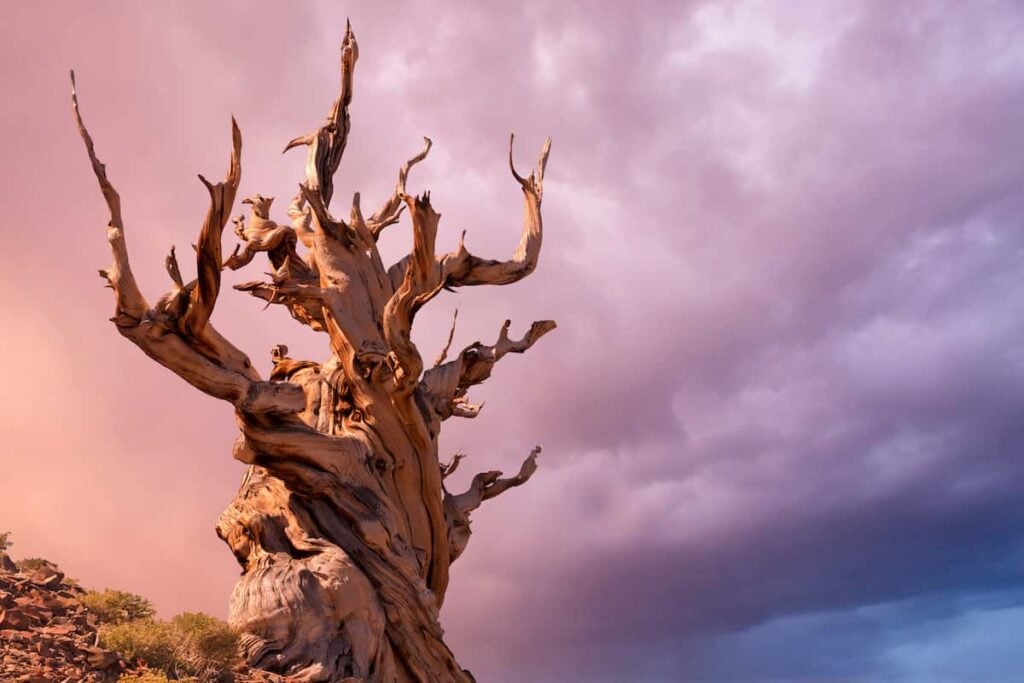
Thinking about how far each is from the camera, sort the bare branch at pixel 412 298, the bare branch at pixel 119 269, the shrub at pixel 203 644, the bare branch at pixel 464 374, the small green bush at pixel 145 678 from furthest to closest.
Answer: the bare branch at pixel 464 374 → the bare branch at pixel 412 298 → the bare branch at pixel 119 269 → the shrub at pixel 203 644 → the small green bush at pixel 145 678

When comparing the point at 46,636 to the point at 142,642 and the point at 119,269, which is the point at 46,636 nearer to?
the point at 142,642

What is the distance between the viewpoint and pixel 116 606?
10.4m

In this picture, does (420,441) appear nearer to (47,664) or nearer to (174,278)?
(174,278)

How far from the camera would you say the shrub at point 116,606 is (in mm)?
10227

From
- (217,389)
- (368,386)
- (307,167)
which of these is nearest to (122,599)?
(217,389)

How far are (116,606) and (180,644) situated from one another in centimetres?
118

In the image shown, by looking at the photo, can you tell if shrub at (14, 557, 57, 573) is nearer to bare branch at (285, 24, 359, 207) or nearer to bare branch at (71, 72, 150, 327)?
bare branch at (71, 72, 150, 327)

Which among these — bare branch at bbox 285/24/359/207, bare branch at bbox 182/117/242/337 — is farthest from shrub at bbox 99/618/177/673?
bare branch at bbox 285/24/359/207

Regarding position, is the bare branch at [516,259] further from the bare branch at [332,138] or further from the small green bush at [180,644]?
the small green bush at [180,644]

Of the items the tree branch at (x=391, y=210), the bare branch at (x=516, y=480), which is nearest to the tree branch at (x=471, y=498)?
the bare branch at (x=516, y=480)

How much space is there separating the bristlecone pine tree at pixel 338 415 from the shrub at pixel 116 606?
3.27 ft

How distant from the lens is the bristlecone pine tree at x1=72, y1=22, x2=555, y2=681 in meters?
11.1

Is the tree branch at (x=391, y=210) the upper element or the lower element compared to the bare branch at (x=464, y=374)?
upper

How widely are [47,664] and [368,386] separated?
620cm
